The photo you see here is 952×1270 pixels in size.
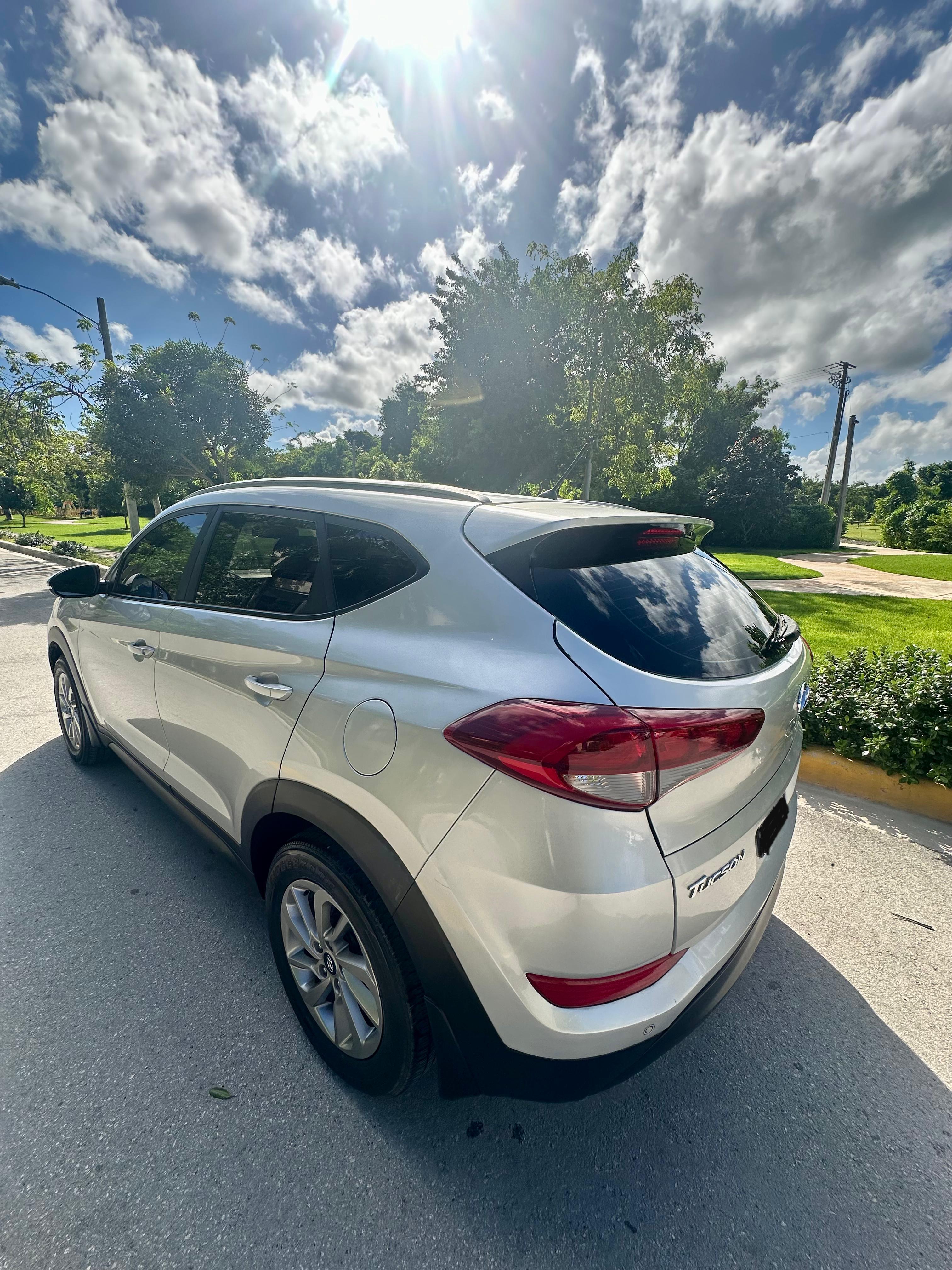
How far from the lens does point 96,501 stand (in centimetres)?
4731

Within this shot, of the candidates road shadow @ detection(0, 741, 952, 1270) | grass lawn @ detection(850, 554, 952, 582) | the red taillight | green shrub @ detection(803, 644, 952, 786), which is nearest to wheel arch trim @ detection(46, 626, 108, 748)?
road shadow @ detection(0, 741, 952, 1270)

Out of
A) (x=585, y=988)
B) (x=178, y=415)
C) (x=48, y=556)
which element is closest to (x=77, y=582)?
(x=585, y=988)

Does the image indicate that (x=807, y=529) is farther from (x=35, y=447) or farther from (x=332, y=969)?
(x=35, y=447)

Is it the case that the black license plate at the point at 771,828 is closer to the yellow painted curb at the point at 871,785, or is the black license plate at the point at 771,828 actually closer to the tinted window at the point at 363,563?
the tinted window at the point at 363,563

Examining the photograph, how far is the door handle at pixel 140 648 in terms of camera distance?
2.47 meters

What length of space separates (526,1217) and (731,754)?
1.33 m

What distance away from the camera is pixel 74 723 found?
362 cm

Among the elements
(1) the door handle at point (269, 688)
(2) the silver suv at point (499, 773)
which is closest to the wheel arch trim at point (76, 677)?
(2) the silver suv at point (499, 773)

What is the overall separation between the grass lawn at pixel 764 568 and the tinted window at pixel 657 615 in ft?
38.0

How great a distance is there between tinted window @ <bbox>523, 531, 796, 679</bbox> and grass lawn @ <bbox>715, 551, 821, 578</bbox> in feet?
38.0

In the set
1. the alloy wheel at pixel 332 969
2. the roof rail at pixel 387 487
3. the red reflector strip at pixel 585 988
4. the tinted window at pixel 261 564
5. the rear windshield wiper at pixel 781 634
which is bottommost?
the alloy wheel at pixel 332 969

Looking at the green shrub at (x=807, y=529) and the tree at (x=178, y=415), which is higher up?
the tree at (x=178, y=415)

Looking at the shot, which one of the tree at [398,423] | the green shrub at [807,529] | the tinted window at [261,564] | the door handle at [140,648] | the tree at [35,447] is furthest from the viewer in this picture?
the tree at [398,423]

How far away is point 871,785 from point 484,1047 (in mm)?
3331
